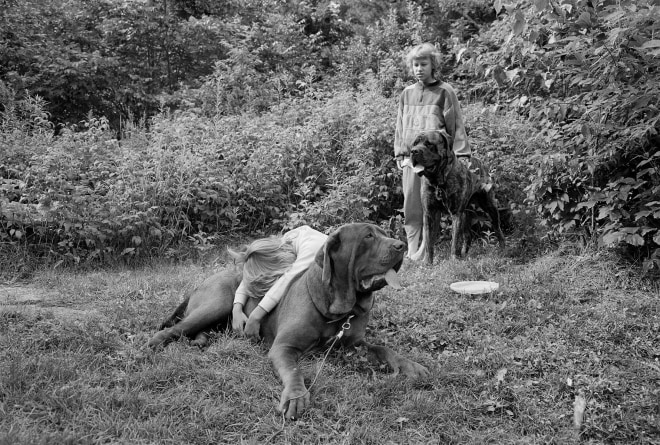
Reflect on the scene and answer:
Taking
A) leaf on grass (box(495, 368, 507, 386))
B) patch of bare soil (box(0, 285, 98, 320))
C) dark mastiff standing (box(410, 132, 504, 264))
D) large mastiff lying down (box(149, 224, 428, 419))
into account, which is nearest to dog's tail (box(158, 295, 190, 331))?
large mastiff lying down (box(149, 224, 428, 419))

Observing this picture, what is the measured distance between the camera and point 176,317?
4.46 m

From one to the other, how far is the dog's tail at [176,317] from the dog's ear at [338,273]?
49.7 inches

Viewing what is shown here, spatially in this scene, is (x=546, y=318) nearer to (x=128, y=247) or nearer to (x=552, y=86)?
(x=552, y=86)

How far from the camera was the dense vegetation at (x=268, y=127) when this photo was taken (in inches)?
201

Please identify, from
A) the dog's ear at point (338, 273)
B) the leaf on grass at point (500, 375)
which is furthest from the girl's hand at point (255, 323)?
the leaf on grass at point (500, 375)

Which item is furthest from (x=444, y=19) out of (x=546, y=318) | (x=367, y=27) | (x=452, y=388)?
(x=452, y=388)

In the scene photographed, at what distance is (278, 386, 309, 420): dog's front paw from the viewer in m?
3.18

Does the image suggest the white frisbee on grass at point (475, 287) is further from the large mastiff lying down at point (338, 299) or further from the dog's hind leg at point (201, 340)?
the dog's hind leg at point (201, 340)

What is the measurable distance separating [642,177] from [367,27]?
491 inches

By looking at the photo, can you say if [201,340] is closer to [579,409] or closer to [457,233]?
[579,409]

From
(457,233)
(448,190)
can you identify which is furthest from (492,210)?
(448,190)

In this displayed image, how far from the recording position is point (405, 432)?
10.3 ft

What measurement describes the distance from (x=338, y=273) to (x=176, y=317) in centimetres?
147

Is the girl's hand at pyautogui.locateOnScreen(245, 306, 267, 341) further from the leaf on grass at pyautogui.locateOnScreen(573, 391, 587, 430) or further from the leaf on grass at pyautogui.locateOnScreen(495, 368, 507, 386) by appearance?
the leaf on grass at pyautogui.locateOnScreen(573, 391, 587, 430)
